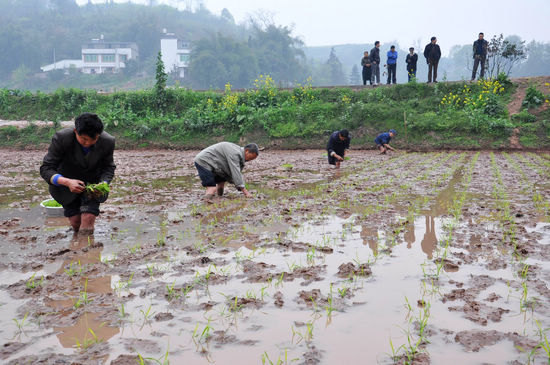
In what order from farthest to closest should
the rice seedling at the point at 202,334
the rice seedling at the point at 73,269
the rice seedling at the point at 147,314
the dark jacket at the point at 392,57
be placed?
the dark jacket at the point at 392,57 → the rice seedling at the point at 73,269 → the rice seedling at the point at 147,314 → the rice seedling at the point at 202,334

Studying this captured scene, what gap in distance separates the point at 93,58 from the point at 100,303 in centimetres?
7663

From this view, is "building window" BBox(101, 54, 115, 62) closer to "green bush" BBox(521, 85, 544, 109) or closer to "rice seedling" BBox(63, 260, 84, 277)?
"green bush" BBox(521, 85, 544, 109)

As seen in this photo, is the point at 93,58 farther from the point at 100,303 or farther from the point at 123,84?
the point at 100,303

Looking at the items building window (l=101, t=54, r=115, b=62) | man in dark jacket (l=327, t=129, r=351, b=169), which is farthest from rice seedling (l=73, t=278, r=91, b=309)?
building window (l=101, t=54, r=115, b=62)

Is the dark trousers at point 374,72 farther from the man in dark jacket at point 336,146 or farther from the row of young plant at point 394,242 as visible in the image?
the row of young plant at point 394,242

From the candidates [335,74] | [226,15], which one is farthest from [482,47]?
[226,15]

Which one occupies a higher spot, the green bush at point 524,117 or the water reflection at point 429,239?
the green bush at point 524,117

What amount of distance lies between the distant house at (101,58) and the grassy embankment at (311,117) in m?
53.5

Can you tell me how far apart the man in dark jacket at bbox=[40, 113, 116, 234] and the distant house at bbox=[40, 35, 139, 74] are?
2806 inches

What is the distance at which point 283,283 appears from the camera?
3.28m

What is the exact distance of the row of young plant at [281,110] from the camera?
57.0ft

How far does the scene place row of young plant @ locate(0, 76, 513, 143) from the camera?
1738 centimetres

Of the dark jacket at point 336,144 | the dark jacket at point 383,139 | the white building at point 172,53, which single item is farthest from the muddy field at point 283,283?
Answer: the white building at point 172,53

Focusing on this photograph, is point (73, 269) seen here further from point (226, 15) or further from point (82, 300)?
point (226, 15)
